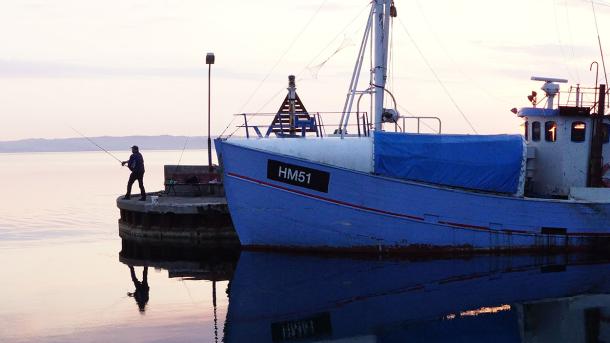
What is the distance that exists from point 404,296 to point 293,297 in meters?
2.64

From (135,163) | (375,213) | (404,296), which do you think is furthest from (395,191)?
(135,163)

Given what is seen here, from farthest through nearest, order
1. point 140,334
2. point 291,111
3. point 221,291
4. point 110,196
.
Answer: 1. point 110,196
2. point 291,111
3. point 221,291
4. point 140,334

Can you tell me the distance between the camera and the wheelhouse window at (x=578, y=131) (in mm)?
26891

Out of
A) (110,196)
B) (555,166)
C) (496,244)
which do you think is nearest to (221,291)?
(496,244)

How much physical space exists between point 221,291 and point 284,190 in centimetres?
410

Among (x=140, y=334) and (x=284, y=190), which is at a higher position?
(x=284, y=190)

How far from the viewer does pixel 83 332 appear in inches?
693

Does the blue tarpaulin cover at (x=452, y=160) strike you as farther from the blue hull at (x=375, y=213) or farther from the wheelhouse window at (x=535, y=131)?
the wheelhouse window at (x=535, y=131)

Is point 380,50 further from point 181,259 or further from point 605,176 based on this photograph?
point 181,259

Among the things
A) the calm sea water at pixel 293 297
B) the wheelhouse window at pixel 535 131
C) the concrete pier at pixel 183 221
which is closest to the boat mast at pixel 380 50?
the calm sea water at pixel 293 297

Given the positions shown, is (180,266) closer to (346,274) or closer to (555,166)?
(346,274)

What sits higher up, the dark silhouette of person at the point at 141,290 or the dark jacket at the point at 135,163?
the dark jacket at the point at 135,163

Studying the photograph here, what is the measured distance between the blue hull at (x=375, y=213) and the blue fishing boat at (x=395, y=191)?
29mm

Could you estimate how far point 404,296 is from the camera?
2102 cm
